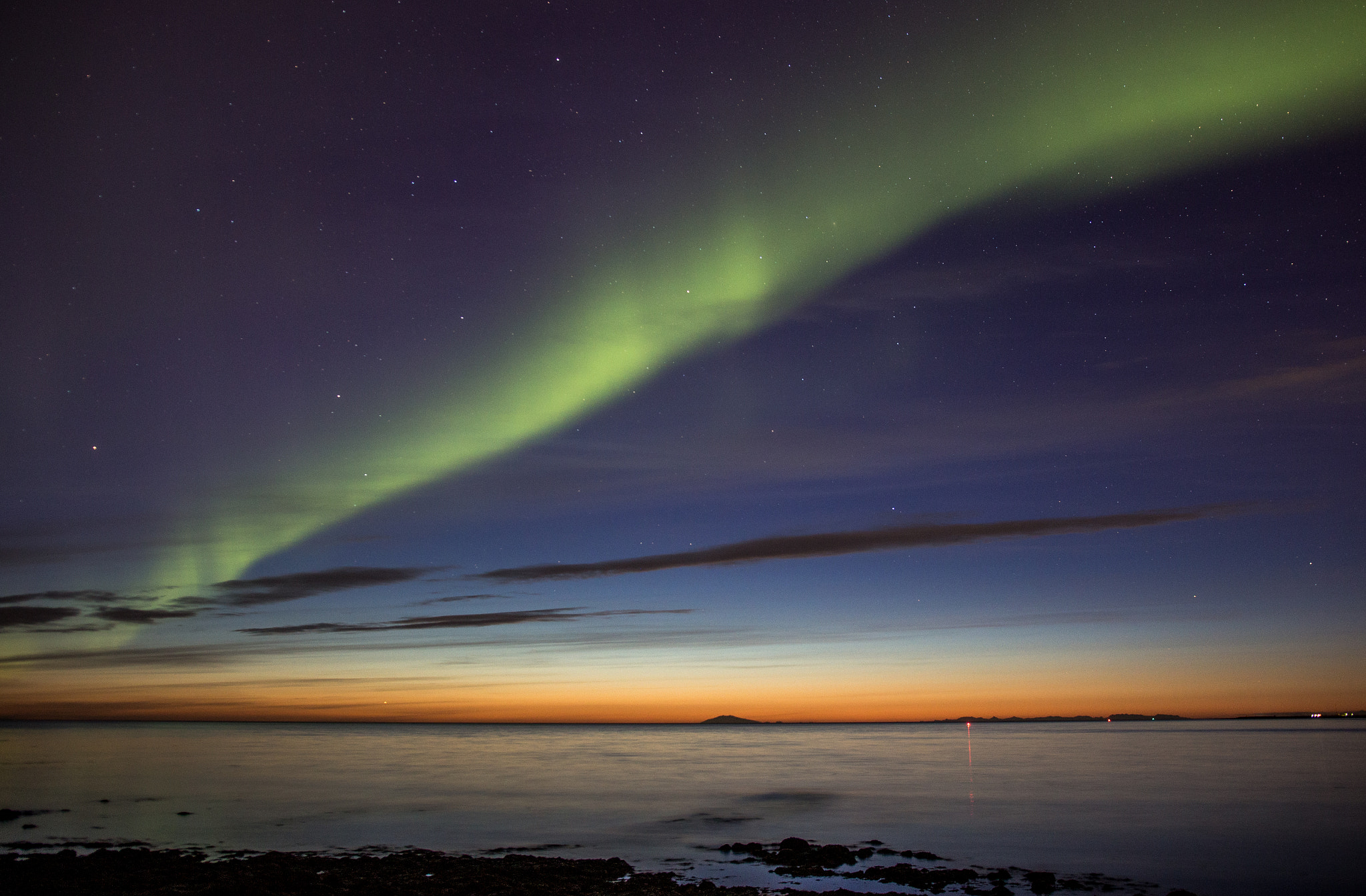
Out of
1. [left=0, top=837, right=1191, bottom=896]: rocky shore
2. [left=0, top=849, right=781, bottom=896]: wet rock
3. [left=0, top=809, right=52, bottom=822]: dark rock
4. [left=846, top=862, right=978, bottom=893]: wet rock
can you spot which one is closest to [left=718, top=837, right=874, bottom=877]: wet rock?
[left=0, top=837, right=1191, bottom=896]: rocky shore

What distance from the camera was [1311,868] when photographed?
80.2 ft

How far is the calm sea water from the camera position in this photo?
83.6 feet

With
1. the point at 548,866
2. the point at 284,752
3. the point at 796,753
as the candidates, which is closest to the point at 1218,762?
the point at 796,753

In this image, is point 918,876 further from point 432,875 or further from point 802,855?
point 432,875

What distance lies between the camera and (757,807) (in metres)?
37.9

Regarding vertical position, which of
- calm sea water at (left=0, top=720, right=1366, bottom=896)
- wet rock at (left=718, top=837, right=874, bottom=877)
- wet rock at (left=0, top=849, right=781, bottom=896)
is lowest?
calm sea water at (left=0, top=720, right=1366, bottom=896)

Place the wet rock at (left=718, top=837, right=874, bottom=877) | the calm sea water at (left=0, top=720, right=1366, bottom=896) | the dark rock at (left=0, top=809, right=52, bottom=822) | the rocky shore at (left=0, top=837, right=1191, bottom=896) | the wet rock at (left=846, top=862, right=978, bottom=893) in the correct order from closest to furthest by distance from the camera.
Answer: the rocky shore at (left=0, top=837, right=1191, bottom=896) → the wet rock at (left=846, top=862, right=978, bottom=893) → the wet rock at (left=718, top=837, right=874, bottom=877) → the calm sea water at (left=0, top=720, right=1366, bottom=896) → the dark rock at (left=0, top=809, right=52, bottom=822)

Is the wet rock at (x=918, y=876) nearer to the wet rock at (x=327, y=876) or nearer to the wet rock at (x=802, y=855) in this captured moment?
the wet rock at (x=802, y=855)

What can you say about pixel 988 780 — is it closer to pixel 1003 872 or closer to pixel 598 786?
pixel 598 786

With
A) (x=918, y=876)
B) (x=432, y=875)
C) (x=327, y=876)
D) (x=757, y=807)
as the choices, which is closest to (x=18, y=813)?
(x=327, y=876)

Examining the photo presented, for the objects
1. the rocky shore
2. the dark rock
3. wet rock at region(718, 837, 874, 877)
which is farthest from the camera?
the dark rock

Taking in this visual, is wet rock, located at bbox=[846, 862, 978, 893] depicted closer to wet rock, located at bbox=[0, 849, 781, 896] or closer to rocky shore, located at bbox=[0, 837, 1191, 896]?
rocky shore, located at bbox=[0, 837, 1191, 896]

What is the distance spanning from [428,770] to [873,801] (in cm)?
3541

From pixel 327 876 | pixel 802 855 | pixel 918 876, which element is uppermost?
pixel 327 876
